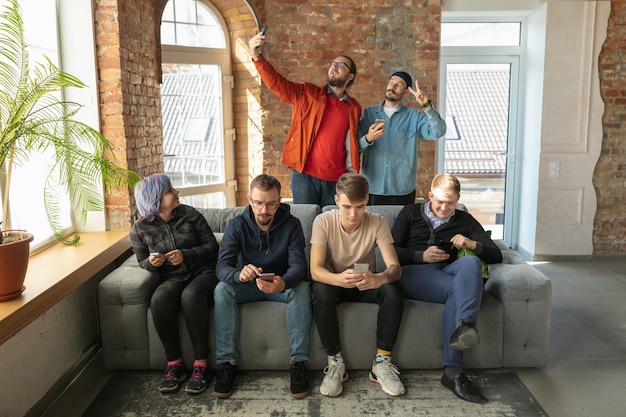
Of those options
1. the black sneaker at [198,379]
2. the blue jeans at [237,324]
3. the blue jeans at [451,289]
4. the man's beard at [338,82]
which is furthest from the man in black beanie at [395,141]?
the black sneaker at [198,379]

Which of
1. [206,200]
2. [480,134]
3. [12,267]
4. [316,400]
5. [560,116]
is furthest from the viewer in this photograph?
[480,134]

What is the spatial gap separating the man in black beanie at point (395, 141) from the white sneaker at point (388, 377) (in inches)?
52.5

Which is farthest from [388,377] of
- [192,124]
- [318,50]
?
[318,50]

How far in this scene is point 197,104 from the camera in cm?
540

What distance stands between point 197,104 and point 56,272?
2.83 m

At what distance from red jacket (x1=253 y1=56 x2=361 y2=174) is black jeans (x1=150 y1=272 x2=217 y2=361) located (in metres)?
1.31

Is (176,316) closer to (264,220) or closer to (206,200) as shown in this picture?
(264,220)

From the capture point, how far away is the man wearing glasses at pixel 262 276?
2943 mm

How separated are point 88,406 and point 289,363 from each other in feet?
3.48

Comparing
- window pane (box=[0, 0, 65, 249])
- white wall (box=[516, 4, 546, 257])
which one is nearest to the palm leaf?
window pane (box=[0, 0, 65, 249])

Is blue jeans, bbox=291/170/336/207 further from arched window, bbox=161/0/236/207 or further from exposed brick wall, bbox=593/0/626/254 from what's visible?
exposed brick wall, bbox=593/0/626/254

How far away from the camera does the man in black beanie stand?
3.87 metres

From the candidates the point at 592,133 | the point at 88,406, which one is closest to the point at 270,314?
the point at 88,406

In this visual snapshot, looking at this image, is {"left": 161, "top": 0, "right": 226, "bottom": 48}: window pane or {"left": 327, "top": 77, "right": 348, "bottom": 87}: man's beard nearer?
{"left": 327, "top": 77, "right": 348, "bottom": 87}: man's beard
